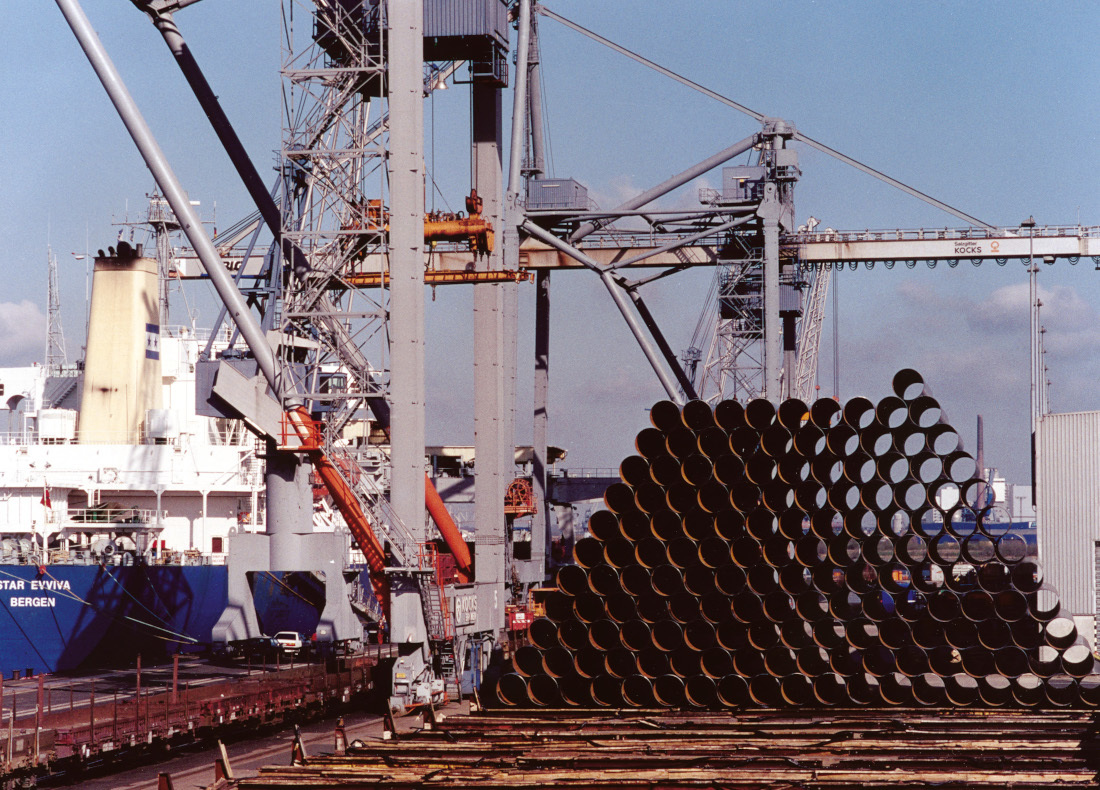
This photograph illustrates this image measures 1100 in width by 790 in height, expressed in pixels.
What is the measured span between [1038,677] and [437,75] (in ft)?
68.0

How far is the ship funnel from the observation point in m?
45.9

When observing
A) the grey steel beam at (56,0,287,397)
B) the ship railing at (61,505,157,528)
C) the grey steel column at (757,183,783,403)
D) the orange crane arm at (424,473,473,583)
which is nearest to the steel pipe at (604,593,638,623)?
the grey steel beam at (56,0,287,397)

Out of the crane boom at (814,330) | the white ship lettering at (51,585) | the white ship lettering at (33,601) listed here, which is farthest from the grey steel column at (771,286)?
the crane boom at (814,330)

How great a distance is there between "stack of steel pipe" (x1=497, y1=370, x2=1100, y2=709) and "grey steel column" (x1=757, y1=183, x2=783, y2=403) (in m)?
16.6

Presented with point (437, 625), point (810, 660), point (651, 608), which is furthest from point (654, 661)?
point (437, 625)

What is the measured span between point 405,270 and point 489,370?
26.4ft

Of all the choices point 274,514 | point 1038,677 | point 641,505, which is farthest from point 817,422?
point 274,514

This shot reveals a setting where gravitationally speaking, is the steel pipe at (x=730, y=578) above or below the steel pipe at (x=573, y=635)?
above

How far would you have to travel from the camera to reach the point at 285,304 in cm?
2909

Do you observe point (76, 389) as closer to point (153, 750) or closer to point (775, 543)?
point (153, 750)

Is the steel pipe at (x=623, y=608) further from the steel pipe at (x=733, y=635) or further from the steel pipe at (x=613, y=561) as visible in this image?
the steel pipe at (x=733, y=635)

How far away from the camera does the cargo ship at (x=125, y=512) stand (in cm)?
4116

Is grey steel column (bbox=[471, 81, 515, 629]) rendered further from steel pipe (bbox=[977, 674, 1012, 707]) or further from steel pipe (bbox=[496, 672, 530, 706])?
steel pipe (bbox=[977, 674, 1012, 707])

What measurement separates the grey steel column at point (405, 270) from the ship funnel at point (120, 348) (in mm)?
22380
